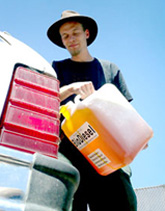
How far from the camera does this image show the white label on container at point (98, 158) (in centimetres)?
142

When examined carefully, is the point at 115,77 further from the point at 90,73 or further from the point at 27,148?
the point at 27,148

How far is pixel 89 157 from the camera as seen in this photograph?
1483 millimetres

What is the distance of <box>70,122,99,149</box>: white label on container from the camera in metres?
1.41

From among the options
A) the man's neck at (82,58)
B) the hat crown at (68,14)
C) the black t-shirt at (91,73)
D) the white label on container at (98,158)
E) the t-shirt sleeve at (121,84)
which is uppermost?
the hat crown at (68,14)

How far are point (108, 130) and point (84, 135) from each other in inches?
5.3

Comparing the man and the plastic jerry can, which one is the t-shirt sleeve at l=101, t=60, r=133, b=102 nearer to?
the man

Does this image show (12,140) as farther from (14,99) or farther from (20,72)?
(20,72)

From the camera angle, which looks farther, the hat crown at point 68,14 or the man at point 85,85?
the hat crown at point 68,14

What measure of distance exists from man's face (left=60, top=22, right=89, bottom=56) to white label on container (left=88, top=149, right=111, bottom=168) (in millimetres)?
900

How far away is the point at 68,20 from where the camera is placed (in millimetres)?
2064

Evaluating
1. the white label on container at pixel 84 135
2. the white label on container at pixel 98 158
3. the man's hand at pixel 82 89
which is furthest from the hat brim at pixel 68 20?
the white label on container at pixel 98 158

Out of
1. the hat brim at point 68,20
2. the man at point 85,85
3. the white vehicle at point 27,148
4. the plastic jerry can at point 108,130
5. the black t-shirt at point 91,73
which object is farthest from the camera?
the hat brim at point 68,20

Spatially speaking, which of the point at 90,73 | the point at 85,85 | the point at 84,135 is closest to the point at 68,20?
the point at 90,73

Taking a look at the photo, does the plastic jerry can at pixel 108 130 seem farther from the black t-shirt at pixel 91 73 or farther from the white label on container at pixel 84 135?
the black t-shirt at pixel 91 73
